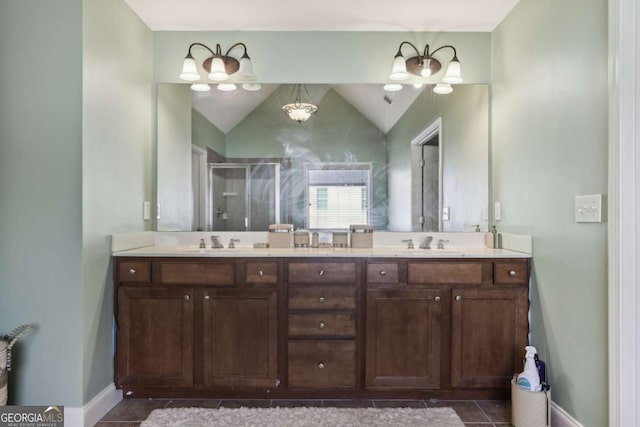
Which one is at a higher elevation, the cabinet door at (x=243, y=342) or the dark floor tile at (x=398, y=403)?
the cabinet door at (x=243, y=342)

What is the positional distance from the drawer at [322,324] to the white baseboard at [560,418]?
1046mm

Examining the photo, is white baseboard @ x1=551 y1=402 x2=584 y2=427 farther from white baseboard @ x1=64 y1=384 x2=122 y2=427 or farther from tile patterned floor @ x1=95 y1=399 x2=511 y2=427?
white baseboard @ x1=64 y1=384 x2=122 y2=427

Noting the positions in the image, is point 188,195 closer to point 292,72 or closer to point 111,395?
point 292,72

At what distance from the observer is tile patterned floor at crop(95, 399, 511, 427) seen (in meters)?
2.05

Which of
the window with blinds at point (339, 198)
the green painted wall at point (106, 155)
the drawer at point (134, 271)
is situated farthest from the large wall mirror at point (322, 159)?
the drawer at point (134, 271)

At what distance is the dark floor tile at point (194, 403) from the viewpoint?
215 centimetres

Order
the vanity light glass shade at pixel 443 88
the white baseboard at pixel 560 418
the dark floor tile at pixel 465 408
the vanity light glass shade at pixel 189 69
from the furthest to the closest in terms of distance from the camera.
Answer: the vanity light glass shade at pixel 443 88 < the vanity light glass shade at pixel 189 69 < the dark floor tile at pixel 465 408 < the white baseboard at pixel 560 418

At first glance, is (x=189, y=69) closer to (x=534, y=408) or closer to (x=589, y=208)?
(x=589, y=208)

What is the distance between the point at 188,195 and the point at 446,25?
6.70 feet

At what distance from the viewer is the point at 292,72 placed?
264 cm

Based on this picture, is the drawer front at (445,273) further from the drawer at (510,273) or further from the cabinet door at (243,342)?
the cabinet door at (243,342)

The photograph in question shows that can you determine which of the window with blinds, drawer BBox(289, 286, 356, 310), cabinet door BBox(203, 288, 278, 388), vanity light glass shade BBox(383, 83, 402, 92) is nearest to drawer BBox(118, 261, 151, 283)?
cabinet door BBox(203, 288, 278, 388)

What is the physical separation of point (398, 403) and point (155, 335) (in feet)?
4.58
